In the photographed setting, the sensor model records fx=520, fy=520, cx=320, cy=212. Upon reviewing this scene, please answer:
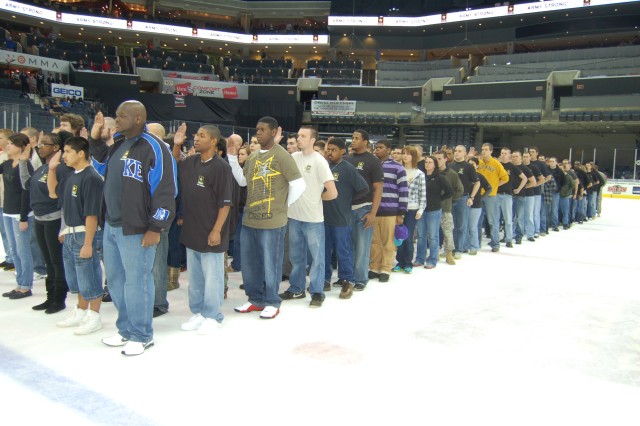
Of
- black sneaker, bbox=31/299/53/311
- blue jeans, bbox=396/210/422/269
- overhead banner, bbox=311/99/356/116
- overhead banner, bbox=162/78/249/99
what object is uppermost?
overhead banner, bbox=162/78/249/99

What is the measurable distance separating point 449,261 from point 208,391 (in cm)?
483

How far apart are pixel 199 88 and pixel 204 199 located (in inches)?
1053

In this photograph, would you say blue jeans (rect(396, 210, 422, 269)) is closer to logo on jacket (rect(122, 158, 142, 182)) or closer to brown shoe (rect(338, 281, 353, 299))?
brown shoe (rect(338, 281, 353, 299))

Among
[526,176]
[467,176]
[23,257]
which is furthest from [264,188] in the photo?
[526,176]

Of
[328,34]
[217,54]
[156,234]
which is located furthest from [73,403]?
[217,54]

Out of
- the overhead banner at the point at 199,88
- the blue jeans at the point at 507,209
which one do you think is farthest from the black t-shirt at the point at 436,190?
the overhead banner at the point at 199,88

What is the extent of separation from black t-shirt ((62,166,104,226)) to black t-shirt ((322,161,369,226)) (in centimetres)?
216

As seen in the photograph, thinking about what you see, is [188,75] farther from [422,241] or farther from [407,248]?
[407,248]

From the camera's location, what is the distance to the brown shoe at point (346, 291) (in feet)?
16.4

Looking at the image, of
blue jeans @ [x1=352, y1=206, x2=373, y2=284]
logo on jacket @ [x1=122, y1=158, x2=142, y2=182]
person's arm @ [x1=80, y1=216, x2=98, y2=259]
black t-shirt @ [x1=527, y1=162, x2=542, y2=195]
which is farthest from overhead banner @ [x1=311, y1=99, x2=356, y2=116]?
logo on jacket @ [x1=122, y1=158, x2=142, y2=182]

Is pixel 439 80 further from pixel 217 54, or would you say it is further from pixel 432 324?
pixel 432 324

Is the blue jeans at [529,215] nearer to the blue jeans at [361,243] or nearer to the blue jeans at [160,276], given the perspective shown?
the blue jeans at [361,243]

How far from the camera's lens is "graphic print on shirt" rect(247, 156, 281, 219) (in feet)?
13.8

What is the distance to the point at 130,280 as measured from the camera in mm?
3330
